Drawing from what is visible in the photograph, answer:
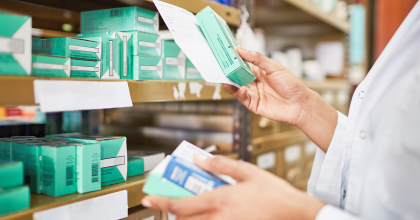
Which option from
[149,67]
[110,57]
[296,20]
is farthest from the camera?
[296,20]

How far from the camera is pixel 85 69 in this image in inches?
32.6

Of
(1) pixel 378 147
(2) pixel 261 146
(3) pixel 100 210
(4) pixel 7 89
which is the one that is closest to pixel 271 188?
(1) pixel 378 147

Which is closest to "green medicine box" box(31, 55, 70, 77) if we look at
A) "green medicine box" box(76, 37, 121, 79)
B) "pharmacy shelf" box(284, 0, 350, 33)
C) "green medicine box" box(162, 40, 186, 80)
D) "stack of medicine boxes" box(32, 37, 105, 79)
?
"stack of medicine boxes" box(32, 37, 105, 79)

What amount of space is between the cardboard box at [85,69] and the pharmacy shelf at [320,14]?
49.5 inches

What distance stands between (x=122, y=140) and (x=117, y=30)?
353 millimetres

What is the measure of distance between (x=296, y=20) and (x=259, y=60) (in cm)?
157

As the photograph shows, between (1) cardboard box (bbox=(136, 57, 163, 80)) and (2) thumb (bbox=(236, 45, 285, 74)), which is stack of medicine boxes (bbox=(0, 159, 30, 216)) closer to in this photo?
(1) cardboard box (bbox=(136, 57, 163, 80))

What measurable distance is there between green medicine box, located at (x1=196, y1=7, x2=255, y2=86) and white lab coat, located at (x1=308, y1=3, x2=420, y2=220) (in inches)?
14.9

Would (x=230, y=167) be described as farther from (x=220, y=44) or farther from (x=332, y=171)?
(x=332, y=171)

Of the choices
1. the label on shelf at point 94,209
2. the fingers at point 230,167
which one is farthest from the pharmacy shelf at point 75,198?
the fingers at point 230,167

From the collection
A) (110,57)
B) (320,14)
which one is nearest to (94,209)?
(110,57)

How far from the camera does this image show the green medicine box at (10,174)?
68 cm

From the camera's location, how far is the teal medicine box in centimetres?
77

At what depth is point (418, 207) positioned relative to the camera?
689mm
